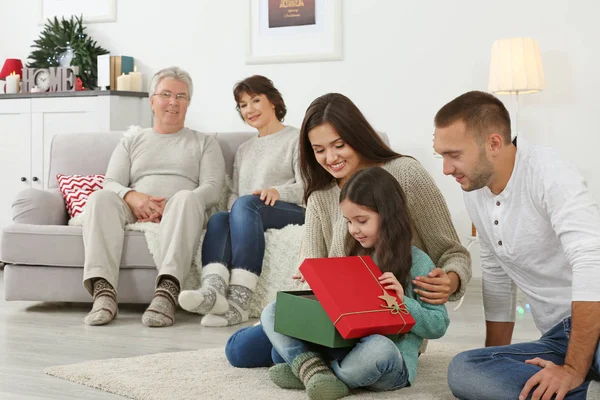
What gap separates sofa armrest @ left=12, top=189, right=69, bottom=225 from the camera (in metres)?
3.78

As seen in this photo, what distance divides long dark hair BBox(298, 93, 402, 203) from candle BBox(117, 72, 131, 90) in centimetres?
299

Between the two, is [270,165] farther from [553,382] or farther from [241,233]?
[553,382]

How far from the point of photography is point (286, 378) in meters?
2.24

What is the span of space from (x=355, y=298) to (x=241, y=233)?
4.83 feet

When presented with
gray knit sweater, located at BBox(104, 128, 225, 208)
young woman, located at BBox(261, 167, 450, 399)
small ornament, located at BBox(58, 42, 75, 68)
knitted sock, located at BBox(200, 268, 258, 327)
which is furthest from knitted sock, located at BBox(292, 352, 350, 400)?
small ornament, located at BBox(58, 42, 75, 68)

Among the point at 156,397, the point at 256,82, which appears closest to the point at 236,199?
the point at 256,82

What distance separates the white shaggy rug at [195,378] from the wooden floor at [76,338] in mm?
62

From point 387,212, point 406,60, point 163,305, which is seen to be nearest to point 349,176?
point 387,212

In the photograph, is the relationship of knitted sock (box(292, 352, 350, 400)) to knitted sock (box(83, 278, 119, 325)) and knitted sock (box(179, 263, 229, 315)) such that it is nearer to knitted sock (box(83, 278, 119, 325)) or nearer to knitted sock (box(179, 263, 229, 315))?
knitted sock (box(179, 263, 229, 315))

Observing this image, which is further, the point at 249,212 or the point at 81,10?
the point at 81,10

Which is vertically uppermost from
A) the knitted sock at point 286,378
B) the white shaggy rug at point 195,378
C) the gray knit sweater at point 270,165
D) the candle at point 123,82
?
the candle at point 123,82

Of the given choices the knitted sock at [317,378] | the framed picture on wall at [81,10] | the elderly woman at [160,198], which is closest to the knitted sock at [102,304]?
the elderly woman at [160,198]

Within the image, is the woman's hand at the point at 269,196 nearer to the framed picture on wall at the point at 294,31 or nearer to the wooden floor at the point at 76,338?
the wooden floor at the point at 76,338

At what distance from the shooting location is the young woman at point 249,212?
3350 millimetres
